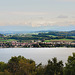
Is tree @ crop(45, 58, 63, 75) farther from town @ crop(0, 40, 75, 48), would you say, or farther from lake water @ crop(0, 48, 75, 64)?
town @ crop(0, 40, 75, 48)

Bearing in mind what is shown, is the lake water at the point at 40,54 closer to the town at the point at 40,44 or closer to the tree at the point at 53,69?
the town at the point at 40,44

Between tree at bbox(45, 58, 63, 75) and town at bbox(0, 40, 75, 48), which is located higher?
tree at bbox(45, 58, 63, 75)

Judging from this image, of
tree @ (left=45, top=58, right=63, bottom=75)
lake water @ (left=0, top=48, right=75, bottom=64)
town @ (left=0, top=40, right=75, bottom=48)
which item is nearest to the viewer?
tree @ (left=45, top=58, right=63, bottom=75)

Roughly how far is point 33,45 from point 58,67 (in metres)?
78.8

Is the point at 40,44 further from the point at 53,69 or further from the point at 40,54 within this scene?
the point at 53,69

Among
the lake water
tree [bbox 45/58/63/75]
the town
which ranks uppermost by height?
tree [bbox 45/58/63/75]

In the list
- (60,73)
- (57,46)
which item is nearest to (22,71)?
(60,73)

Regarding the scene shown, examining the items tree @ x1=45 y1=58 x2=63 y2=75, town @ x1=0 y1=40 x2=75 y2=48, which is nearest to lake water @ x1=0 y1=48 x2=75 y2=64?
town @ x1=0 y1=40 x2=75 y2=48

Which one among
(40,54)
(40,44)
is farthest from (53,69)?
(40,44)

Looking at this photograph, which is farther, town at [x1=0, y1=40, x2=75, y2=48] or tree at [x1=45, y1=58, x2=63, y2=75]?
town at [x1=0, y1=40, x2=75, y2=48]

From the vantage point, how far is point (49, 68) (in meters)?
19.7

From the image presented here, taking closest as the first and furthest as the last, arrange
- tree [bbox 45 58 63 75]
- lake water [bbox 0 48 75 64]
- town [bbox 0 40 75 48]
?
tree [bbox 45 58 63 75]
lake water [bbox 0 48 75 64]
town [bbox 0 40 75 48]

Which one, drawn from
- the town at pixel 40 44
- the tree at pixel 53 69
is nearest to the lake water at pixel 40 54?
the town at pixel 40 44

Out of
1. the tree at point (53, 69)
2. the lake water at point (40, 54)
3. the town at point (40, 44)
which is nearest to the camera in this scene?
the tree at point (53, 69)
